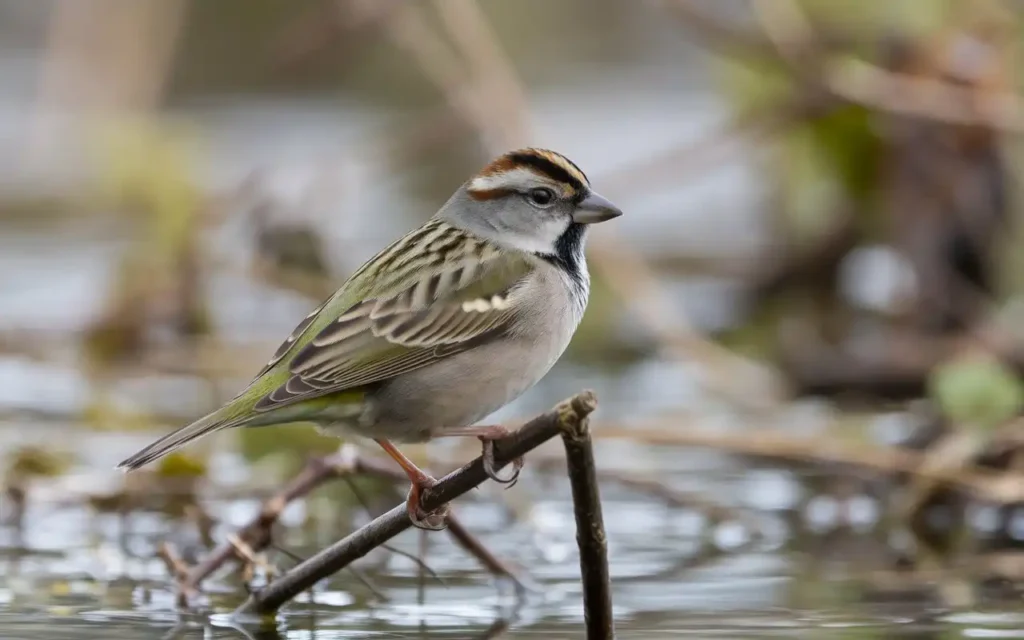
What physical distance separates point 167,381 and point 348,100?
933 cm

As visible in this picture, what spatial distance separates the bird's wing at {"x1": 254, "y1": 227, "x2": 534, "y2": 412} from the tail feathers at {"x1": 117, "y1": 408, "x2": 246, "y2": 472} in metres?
0.11

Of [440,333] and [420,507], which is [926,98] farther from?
[420,507]

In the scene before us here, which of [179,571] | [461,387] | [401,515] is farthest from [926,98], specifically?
[401,515]

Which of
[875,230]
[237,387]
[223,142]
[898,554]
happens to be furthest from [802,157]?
[223,142]

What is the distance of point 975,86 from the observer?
9617mm

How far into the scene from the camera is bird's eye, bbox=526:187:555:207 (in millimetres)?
5598

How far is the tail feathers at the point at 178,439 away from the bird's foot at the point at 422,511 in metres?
0.55

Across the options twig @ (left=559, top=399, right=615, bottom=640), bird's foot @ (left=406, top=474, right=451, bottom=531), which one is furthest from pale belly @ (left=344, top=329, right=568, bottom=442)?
twig @ (left=559, top=399, right=615, bottom=640)

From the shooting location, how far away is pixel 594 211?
18.1 feet

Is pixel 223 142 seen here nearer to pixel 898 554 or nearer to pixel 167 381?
pixel 167 381

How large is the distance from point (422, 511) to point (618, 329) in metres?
6.25

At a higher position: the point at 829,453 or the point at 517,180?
the point at 517,180

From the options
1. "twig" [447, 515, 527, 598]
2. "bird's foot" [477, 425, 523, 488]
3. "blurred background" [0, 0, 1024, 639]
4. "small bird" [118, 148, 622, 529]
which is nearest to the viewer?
"bird's foot" [477, 425, 523, 488]

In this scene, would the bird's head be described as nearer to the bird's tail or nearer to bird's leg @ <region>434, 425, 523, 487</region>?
bird's leg @ <region>434, 425, 523, 487</region>
